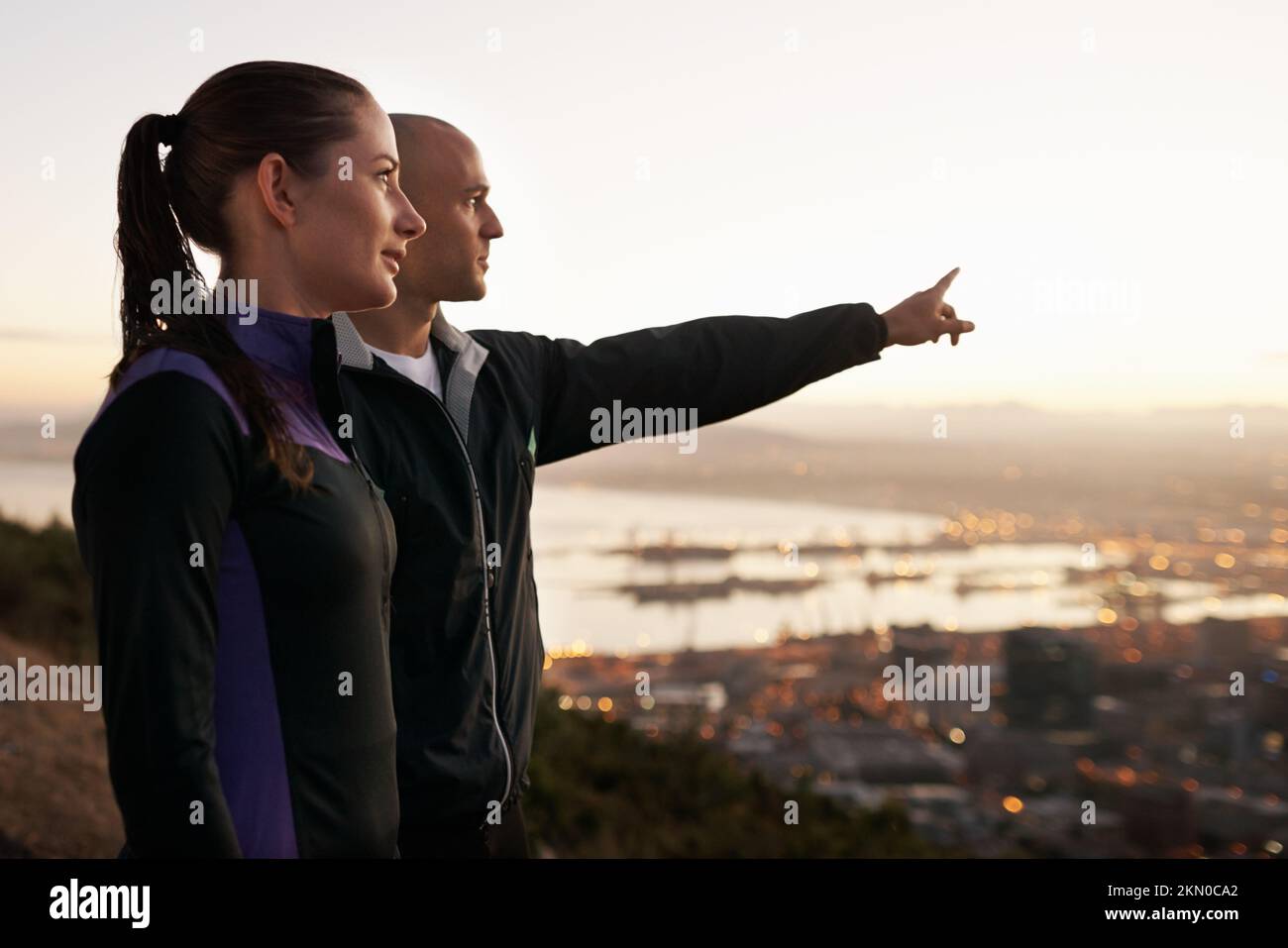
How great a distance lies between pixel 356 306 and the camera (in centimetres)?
145

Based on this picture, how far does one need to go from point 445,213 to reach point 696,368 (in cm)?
49

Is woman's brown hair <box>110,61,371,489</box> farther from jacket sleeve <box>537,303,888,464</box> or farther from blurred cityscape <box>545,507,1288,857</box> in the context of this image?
blurred cityscape <box>545,507,1288,857</box>

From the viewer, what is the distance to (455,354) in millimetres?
1925

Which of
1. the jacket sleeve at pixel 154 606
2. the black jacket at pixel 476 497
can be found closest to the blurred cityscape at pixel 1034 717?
the black jacket at pixel 476 497

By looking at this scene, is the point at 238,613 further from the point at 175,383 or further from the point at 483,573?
the point at 483,573

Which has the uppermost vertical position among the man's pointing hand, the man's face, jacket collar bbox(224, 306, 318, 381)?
the man's face

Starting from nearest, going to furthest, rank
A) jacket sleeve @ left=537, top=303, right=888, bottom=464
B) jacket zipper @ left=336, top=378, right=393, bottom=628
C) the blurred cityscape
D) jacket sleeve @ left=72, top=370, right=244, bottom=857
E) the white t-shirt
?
jacket sleeve @ left=72, top=370, right=244, bottom=857, jacket zipper @ left=336, top=378, right=393, bottom=628, the white t-shirt, jacket sleeve @ left=537, top=303, right=888, bottom=464, the blurred cityscape

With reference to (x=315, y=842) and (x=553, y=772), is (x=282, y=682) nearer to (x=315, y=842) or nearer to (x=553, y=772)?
(x=315, y=842)

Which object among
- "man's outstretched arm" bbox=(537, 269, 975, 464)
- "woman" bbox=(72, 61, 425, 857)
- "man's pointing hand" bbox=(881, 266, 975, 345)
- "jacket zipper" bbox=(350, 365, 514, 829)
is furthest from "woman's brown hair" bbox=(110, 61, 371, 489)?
"man's pointing hand" bbox=(881, 266, 975, 345)

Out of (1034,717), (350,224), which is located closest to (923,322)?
(350,224)

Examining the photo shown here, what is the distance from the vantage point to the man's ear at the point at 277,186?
4.41 ft

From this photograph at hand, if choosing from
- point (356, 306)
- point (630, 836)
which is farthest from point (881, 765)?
point (356, 306)

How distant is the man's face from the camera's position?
1930mm

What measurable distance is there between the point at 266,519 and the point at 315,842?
349 mm
